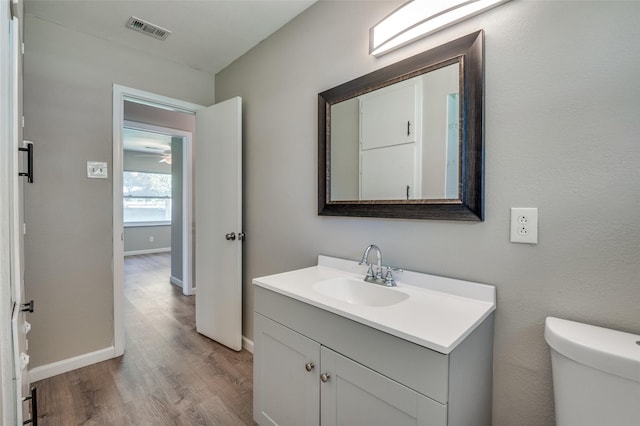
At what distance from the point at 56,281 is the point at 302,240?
68.8 inches

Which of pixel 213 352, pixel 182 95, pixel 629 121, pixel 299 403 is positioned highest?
pixel 182 95

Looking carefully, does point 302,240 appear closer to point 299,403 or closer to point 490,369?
point 299,403

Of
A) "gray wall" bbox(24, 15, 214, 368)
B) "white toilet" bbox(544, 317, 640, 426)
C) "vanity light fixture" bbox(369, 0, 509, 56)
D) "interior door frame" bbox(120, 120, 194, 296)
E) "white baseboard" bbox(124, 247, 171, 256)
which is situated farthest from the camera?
"white baseboard" bbox(124, 247, 171, 256)

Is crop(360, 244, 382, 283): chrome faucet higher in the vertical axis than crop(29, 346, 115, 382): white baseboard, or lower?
higher

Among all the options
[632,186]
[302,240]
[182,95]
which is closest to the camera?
[632,186]

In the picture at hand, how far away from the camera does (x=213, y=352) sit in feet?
7.80

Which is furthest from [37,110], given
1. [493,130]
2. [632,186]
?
[632,186]

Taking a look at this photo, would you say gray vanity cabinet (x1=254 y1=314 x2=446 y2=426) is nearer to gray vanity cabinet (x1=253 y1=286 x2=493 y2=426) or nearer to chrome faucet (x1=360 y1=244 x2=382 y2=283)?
gray vanity cabinet (x1=253 y1=286 x2=493 y2=426)

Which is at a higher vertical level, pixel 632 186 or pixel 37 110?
pixel 37 110

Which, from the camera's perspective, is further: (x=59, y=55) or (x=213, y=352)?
(x=213, y=352)

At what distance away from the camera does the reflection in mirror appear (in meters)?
1.26

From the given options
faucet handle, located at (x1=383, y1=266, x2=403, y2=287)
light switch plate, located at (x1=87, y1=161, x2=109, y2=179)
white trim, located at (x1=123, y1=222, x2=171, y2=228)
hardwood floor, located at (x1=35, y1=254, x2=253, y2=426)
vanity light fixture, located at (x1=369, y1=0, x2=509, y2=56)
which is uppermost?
vanity light fixture, located at (x1=369, y1=0, x2=509, y2=56)

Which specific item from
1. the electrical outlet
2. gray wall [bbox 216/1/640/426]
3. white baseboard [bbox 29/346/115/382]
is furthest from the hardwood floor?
the electrical outlet

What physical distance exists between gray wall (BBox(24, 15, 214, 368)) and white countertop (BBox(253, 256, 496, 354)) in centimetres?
159
